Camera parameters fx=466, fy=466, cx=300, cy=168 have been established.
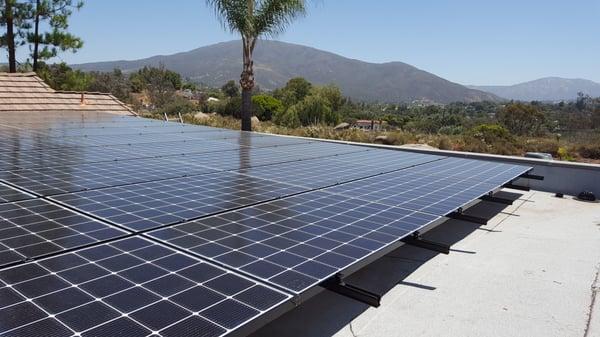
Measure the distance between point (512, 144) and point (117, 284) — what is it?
1605 cm

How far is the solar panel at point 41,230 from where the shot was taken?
3.79 metres

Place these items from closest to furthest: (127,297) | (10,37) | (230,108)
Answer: (127,297), (10,37), (230,108)

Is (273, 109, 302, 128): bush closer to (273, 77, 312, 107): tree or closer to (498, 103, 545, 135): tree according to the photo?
(273, 77, 312, 107): tree

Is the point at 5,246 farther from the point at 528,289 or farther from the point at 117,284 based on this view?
the point at 528,289

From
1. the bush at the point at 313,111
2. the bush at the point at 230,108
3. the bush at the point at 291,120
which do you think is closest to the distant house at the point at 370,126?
the bush at the point at 313,111

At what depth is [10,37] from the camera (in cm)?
2494

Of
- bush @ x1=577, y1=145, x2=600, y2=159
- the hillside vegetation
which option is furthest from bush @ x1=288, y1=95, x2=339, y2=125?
bush @ x1=577, y1=145, x2=600, y2=159

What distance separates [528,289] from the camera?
566 cm

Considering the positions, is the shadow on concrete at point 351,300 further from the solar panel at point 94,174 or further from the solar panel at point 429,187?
the solar panel at point 94,174

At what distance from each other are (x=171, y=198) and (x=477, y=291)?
3.86 meters

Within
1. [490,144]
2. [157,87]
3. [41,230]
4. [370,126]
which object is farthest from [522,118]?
[157,87]

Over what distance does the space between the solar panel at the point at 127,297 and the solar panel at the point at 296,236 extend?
289 millimetres

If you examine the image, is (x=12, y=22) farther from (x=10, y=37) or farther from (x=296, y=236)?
(x=296, y=236)

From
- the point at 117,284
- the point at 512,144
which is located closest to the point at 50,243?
the point at 117,284
